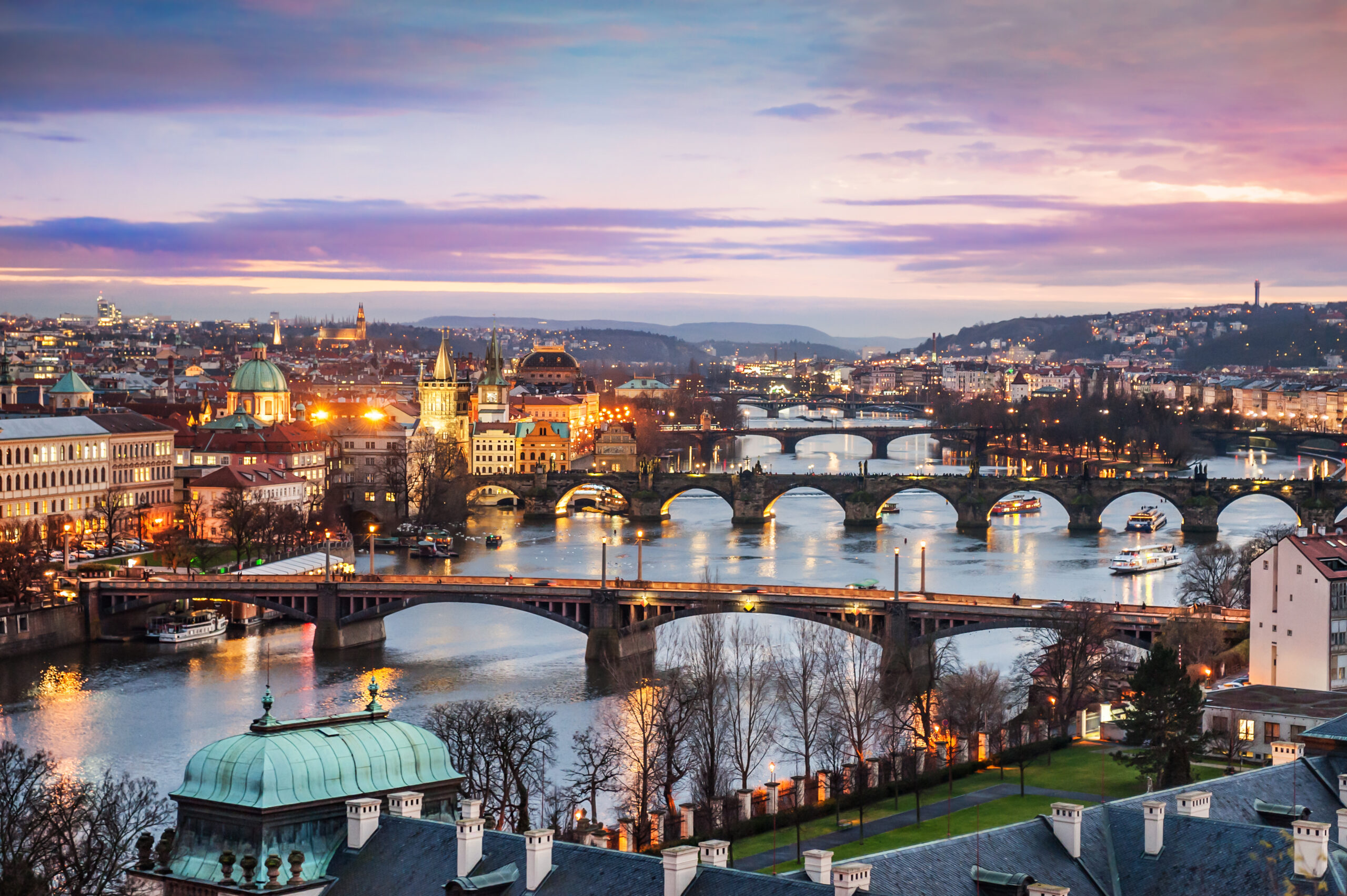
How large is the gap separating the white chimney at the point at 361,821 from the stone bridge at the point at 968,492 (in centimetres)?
6182

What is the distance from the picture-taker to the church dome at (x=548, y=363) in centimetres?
15825

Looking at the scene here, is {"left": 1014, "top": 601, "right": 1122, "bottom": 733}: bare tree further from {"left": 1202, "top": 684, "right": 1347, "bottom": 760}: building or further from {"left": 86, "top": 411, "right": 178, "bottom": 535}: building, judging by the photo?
{"left": 86, "top": 411, "right": 178, "bottom": 535}: building

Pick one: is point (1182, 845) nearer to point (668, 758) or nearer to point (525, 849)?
point (525, 849)

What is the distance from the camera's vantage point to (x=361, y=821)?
16734 mm

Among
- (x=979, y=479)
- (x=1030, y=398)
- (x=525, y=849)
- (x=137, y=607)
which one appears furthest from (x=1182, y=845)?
(x=1030, y=398)

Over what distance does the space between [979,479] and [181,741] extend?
51451 millimetres

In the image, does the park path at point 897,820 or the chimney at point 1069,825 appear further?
the park path at point 897,820

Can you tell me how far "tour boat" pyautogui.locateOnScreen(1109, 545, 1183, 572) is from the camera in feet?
201

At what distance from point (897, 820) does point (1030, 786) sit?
248cm

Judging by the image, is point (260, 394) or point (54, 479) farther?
point (260, 394)

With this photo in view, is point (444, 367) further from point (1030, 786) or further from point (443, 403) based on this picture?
point (1030, 786)

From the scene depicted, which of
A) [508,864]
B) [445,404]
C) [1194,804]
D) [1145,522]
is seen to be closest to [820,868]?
[508,864]

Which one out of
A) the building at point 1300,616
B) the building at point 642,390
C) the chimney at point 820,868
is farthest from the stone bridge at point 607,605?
the building at point 642,390

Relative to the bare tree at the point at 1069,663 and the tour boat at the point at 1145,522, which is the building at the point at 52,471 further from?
the tour boat at the point at 1145,522
